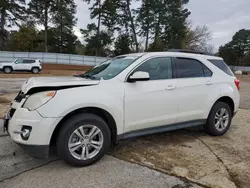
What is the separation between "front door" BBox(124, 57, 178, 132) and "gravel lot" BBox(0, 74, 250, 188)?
0.50 metres

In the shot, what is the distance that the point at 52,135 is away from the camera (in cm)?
331

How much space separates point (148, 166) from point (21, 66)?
79.3ft

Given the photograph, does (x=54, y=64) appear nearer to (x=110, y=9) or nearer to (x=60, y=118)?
(x=110, y=9)

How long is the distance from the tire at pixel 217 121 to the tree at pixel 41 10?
38.5 metres

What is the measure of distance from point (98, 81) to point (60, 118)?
795 mm

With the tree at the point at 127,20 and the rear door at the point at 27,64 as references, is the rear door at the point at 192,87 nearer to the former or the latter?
the rear door at the point at 27,64

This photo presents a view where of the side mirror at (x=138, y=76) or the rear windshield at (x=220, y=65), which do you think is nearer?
the side mirror at (x=138, y=76)

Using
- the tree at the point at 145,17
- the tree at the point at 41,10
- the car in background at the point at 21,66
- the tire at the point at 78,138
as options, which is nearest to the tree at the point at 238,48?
the tree at the point at 145,17

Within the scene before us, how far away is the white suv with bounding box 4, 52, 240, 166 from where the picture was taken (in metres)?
3.21

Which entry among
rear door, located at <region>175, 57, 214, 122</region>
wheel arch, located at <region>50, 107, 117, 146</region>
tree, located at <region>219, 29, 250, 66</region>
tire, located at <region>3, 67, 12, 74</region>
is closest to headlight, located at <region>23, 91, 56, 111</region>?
wheel arch, located at <region>50, 107, 117, 146</region>

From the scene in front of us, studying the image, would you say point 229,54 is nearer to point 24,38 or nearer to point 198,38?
point 198,38

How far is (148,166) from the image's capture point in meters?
3.52

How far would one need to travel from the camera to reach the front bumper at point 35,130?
10.3ft

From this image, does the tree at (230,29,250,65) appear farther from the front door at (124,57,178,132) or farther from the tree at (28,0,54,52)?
the front door at (124,57,178,132)
